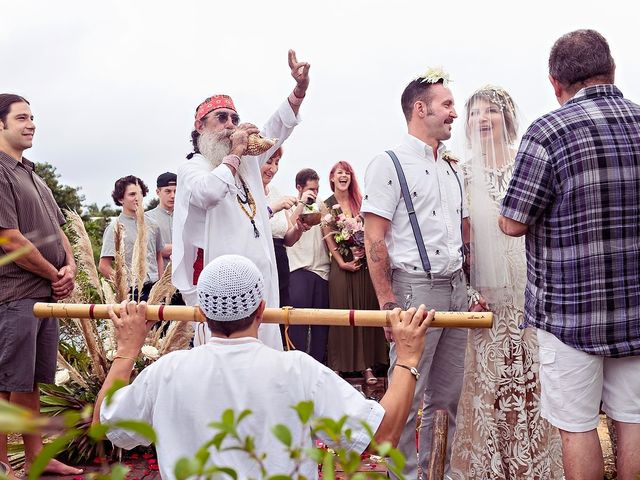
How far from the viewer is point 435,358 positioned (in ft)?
13.8

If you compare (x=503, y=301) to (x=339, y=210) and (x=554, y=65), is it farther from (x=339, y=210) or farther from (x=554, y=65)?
(x=339, y=210)

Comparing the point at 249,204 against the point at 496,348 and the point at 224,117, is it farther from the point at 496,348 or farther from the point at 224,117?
the point at 496,348

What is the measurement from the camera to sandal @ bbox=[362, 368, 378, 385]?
24.7 ft

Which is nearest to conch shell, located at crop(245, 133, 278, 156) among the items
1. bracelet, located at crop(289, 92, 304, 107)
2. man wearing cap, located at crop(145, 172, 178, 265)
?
bracelet, located at crop(289, 92, 304, 107)

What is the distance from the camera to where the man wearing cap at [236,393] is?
2.14 metres

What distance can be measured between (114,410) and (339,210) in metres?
5.34

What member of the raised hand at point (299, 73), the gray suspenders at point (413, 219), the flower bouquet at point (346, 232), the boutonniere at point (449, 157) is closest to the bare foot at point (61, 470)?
the gray suspenders at point (413, 219)

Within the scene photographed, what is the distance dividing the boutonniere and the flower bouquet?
9.27 feet

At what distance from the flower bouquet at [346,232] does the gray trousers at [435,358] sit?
9.85 feet

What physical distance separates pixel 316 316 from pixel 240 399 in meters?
0.86

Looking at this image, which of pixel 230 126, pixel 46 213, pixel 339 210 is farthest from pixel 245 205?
pixel 339 210

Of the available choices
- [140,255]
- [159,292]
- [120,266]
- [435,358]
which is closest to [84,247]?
[120,266]

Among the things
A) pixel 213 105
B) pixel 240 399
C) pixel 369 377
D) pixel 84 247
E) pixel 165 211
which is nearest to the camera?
pixel 240 399

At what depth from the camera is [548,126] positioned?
296cm
